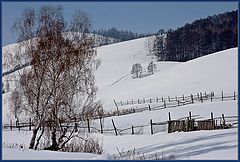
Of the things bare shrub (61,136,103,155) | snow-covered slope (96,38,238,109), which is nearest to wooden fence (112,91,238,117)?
snow-covered slope (96,38,238,109)

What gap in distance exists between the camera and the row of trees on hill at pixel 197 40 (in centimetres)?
11650

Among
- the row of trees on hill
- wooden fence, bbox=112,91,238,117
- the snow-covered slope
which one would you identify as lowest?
wooden fence, bbox=112,91,238,117

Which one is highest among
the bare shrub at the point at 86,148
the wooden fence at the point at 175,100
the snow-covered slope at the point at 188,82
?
the snow-covered slope at the point at 188,82

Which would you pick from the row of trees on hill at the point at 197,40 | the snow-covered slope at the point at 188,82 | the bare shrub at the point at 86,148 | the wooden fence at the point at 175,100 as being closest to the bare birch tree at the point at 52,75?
the bare shrub at the point at 86,148

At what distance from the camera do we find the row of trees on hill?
382 feet

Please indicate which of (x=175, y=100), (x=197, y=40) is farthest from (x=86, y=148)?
(x=197, y=40)

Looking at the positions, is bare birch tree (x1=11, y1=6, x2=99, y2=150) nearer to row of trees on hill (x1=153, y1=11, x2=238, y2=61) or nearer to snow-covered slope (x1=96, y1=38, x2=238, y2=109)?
snow-covered slope (x1=96, y1=38, x2=238, y2=109)

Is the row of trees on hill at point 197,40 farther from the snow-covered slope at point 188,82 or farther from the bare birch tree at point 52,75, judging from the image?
the bare birch tree at point 52,75

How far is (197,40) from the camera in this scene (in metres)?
124

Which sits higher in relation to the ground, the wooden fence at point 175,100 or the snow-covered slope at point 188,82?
the snow-covered slope at point 188,82

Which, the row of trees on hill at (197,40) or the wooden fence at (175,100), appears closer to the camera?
the wooden fence at (175,100)

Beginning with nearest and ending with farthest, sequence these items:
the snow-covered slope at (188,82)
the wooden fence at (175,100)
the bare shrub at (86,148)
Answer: the bare shrub at (86,148)
the wooden fence at (175,100)
the snow-covered slope at (188,82)

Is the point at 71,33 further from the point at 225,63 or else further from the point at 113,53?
the point at 113,53

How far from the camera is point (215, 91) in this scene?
163 feet
